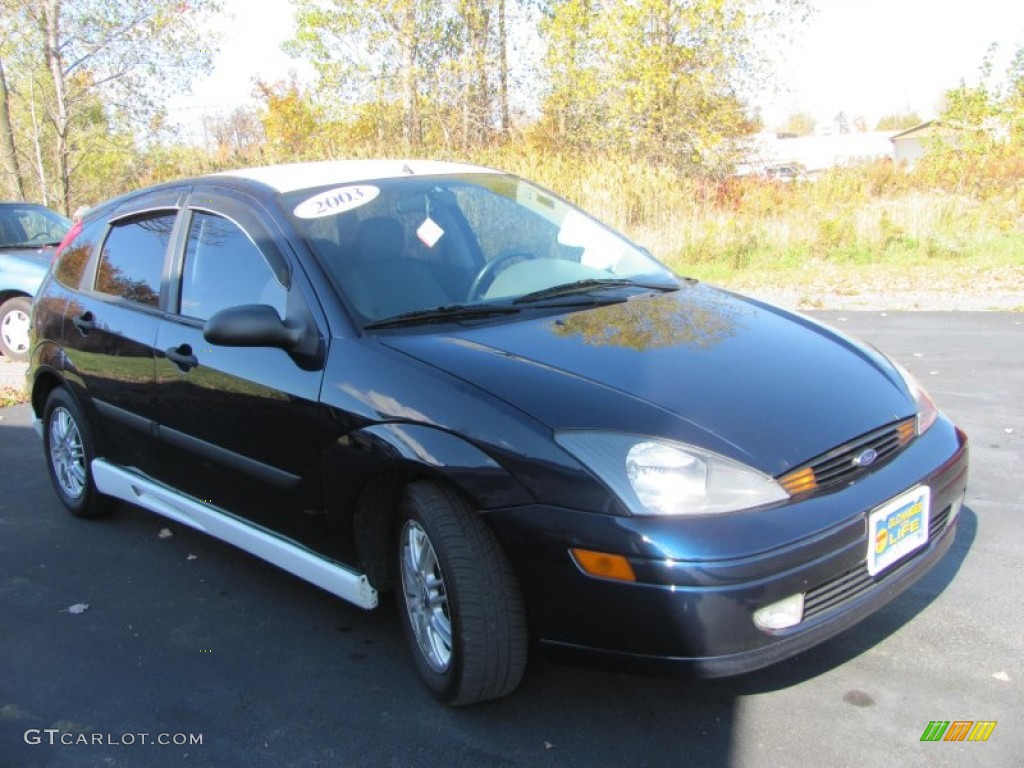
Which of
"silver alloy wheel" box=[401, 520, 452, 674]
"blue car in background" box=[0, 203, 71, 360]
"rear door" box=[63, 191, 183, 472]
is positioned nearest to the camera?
"silver alloy wheel" box=[401, 520, 452, 674]

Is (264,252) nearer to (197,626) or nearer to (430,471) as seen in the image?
(430,471)

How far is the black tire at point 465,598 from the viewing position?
2.55 meters

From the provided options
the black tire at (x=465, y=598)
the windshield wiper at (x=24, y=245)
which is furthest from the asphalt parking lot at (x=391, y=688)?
the windshield wiper at (x=24, y=245)

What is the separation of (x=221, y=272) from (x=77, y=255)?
1.62 metres

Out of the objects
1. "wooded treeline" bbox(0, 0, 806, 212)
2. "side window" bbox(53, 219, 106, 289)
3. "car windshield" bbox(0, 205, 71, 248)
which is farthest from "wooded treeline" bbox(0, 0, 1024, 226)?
"side window" bbox(53, 219, 106, 289)

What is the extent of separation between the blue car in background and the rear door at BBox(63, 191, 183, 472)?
5.13 metres

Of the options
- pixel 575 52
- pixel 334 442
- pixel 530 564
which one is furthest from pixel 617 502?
pixel 575 52

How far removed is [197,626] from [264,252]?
4.76 feet

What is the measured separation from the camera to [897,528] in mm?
2650

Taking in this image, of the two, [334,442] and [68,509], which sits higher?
[334,442]

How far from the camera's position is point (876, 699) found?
272 centimetres

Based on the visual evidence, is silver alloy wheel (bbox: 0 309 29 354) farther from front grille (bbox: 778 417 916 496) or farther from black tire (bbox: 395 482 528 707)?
front grille (bbox: 778 417 916 496)

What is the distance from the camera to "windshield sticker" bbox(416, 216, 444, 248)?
3586 mm

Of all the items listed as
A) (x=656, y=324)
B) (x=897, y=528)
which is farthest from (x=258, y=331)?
(x=897, y=528)
